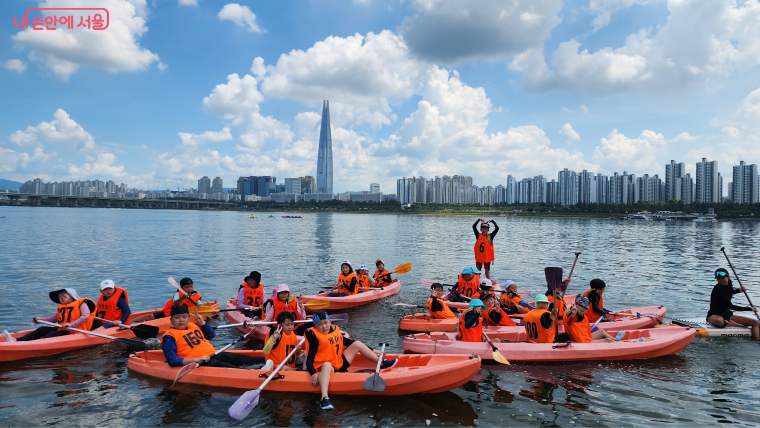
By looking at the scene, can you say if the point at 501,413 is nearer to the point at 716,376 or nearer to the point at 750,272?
the point at 716,376

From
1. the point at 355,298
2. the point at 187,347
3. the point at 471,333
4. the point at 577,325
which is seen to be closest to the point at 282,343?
the point at 187,347

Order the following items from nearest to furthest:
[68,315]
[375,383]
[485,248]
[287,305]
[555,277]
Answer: [375,383]
[555,277]
[287,305]
[68,315]
[485,248]

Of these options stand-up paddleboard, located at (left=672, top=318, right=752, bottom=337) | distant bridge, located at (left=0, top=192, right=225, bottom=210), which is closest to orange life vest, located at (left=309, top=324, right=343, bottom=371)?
stand-up paddleboard, located at (left=672, top=318, right=752, bottom=337)

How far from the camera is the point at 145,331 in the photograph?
9906 millimetres

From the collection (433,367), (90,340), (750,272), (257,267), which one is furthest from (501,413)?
(750,272)

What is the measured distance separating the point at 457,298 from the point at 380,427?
745cm

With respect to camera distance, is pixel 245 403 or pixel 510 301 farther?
pixel 510 301

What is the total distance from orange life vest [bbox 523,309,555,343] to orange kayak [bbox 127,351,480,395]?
2.52 meters

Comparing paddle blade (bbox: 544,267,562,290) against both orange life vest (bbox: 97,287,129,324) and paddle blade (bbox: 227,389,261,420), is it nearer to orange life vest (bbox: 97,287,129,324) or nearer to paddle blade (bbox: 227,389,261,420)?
paddle blade (bbox: 227,389,261,420)

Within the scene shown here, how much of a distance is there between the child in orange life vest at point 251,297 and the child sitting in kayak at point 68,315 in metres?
3.56

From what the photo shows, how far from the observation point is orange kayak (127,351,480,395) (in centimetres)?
711

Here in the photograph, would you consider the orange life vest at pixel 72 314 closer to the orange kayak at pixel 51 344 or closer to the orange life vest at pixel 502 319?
the orange kayak at pixel 51 344

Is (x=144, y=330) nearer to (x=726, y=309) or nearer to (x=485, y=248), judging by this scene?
(x=485, y=248)

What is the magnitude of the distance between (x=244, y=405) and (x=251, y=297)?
540cm
